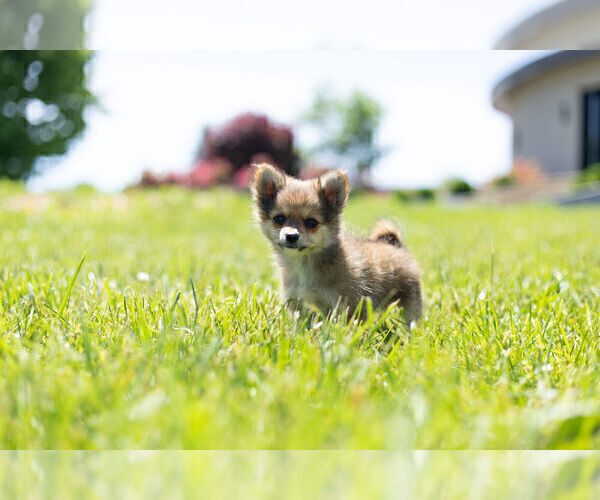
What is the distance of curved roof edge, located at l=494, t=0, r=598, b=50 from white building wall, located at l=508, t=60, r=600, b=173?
4365 millimetres

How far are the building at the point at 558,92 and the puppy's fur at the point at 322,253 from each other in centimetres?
2363

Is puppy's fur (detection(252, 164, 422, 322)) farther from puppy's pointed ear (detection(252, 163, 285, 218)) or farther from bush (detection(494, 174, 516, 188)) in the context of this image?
bush (detection(494, 174, 516, 188))

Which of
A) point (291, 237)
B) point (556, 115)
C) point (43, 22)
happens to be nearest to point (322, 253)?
point (291, 237)

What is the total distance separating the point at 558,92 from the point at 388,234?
26523mm

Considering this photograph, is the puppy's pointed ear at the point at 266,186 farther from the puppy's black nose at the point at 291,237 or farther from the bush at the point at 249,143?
the bush at the point at 249,143

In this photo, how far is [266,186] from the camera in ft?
10.8

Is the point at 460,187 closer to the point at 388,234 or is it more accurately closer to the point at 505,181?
the point at 505,181

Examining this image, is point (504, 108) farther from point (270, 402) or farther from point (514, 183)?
point (270, 402)

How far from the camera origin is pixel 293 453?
53.9 inches

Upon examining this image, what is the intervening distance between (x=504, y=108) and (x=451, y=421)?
34.6 metres

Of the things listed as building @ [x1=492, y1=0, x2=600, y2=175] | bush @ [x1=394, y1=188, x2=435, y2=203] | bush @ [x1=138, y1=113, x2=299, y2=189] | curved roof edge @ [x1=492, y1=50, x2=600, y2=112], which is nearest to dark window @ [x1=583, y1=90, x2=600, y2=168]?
building @ [x1=492, y1=0, x2=600, y2=175]

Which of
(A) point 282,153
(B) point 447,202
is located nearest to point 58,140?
(A) point 282,153

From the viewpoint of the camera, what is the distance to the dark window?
25234mm

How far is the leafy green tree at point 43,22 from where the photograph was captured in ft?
86.2
